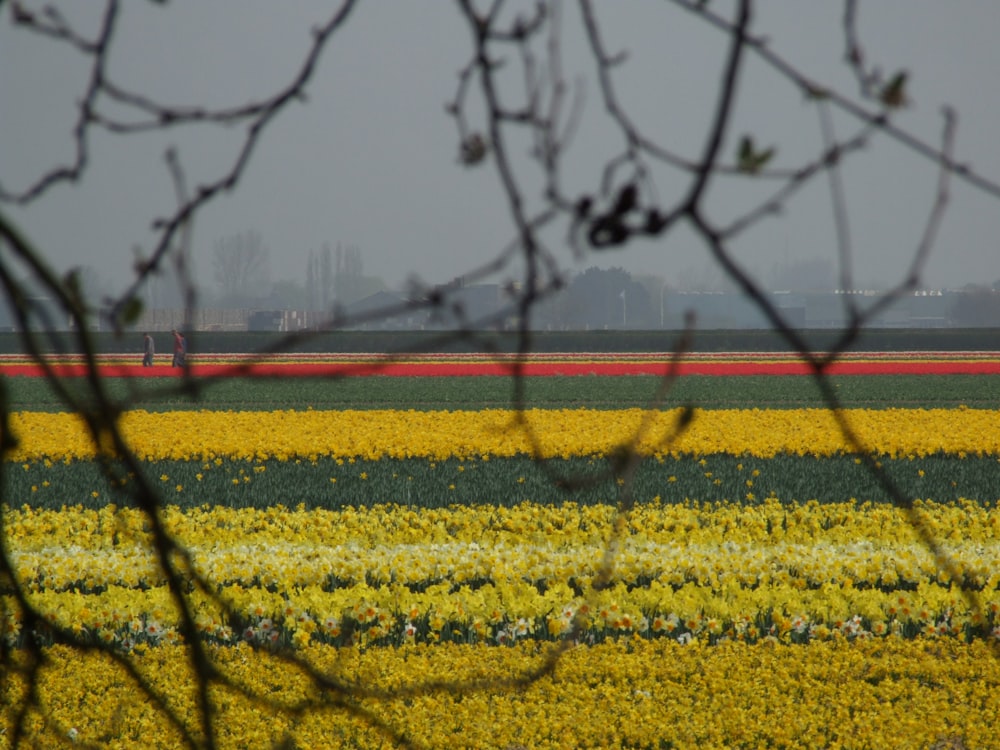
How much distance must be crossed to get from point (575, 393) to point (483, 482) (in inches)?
511

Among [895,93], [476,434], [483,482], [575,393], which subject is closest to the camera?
[895,93]

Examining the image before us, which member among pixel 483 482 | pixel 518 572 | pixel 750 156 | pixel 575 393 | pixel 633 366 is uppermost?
pixel 750 156

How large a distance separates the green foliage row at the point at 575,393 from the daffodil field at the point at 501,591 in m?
7.29

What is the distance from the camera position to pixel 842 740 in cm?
544

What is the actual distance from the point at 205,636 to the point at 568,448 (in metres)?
8.41

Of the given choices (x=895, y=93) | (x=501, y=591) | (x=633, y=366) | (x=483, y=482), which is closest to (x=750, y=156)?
(x=895, y=93)

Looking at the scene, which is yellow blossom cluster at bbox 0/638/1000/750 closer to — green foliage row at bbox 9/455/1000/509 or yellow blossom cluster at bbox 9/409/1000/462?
green foliage row at bbox 9/455/1000/509

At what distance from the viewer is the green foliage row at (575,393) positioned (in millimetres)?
22469

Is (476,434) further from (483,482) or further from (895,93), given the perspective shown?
(895,93)

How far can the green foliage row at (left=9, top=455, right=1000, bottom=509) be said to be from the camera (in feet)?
37.2

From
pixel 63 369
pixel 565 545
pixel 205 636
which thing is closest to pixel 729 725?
pixel 205 636

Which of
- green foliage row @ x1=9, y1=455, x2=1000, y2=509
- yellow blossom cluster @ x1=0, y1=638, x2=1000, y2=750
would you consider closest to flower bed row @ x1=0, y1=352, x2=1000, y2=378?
green foliage row @ x1=9, y1=455, x2=1000, y2=509

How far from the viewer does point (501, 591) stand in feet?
24.7

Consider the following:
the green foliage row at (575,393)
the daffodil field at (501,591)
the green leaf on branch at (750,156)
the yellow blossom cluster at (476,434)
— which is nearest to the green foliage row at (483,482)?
the daffodil field at (501,591)
